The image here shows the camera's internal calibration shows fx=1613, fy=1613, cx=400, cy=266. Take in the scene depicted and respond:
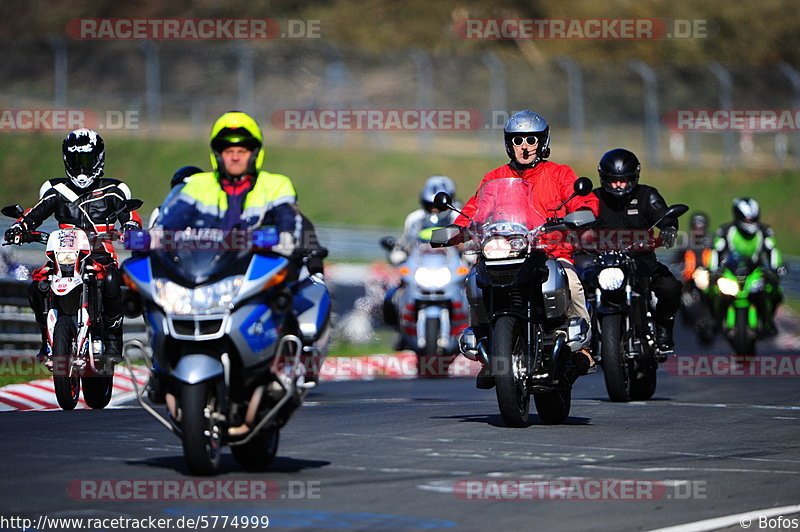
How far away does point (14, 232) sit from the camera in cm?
1352

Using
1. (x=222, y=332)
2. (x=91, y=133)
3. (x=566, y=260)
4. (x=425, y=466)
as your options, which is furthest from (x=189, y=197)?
(x=91, y=133)

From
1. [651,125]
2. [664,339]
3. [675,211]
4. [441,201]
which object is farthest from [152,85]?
[441,201]

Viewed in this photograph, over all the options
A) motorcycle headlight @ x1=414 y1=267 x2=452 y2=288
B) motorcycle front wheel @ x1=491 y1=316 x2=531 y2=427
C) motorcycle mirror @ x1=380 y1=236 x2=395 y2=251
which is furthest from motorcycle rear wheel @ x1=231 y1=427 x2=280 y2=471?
motorcycle headlight @ x1=414 y1=267 x2=452 y2=288

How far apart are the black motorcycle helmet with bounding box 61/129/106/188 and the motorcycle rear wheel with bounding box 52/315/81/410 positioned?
1.32 meters

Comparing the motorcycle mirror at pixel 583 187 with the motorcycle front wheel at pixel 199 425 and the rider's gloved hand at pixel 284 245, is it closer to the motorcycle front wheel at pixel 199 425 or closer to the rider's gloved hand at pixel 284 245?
the rider's gloved hand at pixel 284 245

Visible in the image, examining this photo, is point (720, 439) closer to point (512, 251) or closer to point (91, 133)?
point (512, 251)

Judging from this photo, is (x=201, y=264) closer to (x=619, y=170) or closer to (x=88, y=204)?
(x=88, y=204)

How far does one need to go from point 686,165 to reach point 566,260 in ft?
107

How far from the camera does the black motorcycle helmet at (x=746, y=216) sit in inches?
843

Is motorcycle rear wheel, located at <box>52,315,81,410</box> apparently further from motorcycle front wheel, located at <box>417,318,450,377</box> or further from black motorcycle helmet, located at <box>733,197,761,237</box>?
black motorcycle helmet, located at <box>733,197,761,237</box>

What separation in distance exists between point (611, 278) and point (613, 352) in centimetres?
64

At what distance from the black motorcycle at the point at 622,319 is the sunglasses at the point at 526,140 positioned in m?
1.86

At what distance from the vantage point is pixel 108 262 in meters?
13.6

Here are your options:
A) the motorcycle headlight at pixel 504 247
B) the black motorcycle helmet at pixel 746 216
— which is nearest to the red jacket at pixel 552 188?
the motorcycle headlight at pixel 504 247
